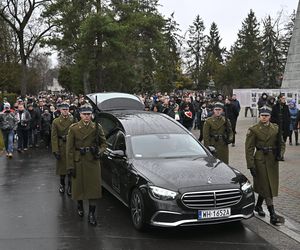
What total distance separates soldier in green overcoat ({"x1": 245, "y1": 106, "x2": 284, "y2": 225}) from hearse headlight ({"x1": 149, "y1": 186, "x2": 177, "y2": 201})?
60.5 inches

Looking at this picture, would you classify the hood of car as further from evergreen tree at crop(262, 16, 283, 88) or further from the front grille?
evergreen tree at crop(262, 16, 283, 88)

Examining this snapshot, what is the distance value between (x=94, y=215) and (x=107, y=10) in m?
29.5

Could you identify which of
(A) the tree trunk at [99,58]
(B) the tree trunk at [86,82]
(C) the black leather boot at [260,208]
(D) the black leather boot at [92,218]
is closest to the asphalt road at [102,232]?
(D) the black leather boot at [92,218]

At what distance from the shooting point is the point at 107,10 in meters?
34.9

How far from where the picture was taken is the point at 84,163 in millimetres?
7285

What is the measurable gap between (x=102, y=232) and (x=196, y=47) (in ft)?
309

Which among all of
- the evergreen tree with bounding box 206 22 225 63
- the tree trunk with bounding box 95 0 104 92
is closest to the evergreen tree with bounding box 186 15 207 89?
the evergreen tree with bounding box 206 22 225 63

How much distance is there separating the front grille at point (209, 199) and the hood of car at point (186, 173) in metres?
0.10

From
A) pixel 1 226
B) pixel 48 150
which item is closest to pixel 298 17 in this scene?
pixel 48 150

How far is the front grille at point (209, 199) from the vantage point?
6325 millimetres

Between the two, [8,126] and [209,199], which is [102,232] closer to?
[209,199]

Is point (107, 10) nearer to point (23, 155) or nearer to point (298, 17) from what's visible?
point (298, 17)

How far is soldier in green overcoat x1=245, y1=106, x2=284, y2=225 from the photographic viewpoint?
720cm

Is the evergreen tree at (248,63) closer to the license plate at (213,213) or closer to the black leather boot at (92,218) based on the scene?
the black leather boot at (92,218)
